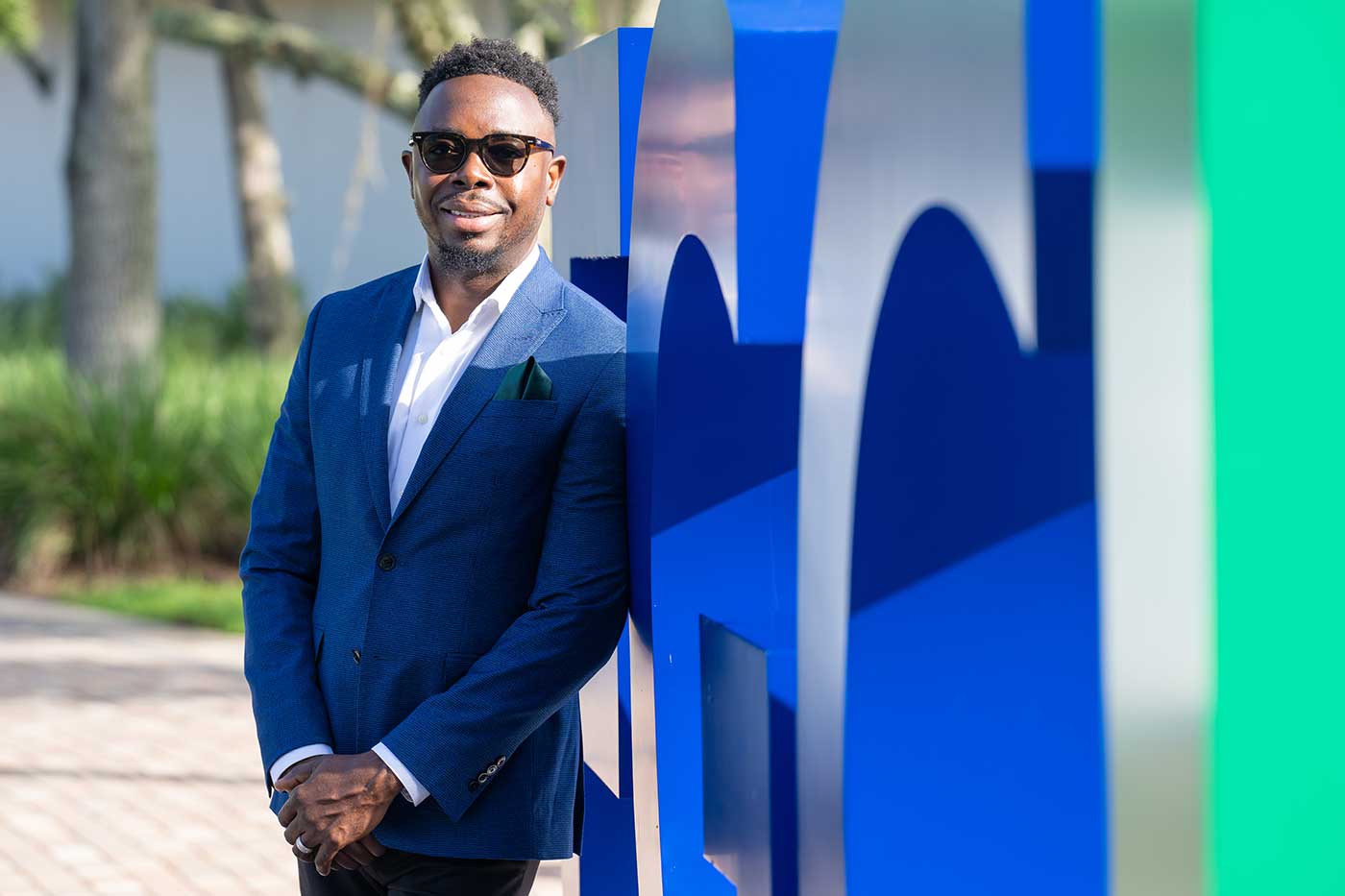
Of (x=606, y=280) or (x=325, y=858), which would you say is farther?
(x=606, y=280)

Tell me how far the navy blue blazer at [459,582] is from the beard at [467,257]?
75 mm

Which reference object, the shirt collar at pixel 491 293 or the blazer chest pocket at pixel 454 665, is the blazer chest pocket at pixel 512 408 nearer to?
the shirt collar at pixel 491 293

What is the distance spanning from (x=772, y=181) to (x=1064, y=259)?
982 millimetres

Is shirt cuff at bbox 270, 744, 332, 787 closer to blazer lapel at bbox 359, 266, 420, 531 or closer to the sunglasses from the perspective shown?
blazer lapel at bbox 359, 266, 420, 531

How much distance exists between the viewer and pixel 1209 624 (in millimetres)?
1380

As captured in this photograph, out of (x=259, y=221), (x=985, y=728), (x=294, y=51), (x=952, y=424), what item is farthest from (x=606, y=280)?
(x=259, y=221)

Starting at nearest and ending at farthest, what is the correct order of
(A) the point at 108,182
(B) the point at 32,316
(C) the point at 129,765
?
(C) the point at 129,765 → (A) the point at 108,182 → (B) the point at 32,316

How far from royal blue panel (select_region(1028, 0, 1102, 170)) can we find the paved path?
4157 mm

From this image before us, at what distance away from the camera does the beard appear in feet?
9.27

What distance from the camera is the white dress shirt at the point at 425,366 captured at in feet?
9.20

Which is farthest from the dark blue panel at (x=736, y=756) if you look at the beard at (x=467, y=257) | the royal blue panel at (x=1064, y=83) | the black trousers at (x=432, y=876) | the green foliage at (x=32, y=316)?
the green foliage at (x=32, y=316)

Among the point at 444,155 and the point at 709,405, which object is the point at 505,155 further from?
the point at 709,405

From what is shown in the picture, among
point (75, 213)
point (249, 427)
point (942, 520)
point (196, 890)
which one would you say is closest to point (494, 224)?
point (942, 520)

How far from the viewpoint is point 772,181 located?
2439 millimetres
